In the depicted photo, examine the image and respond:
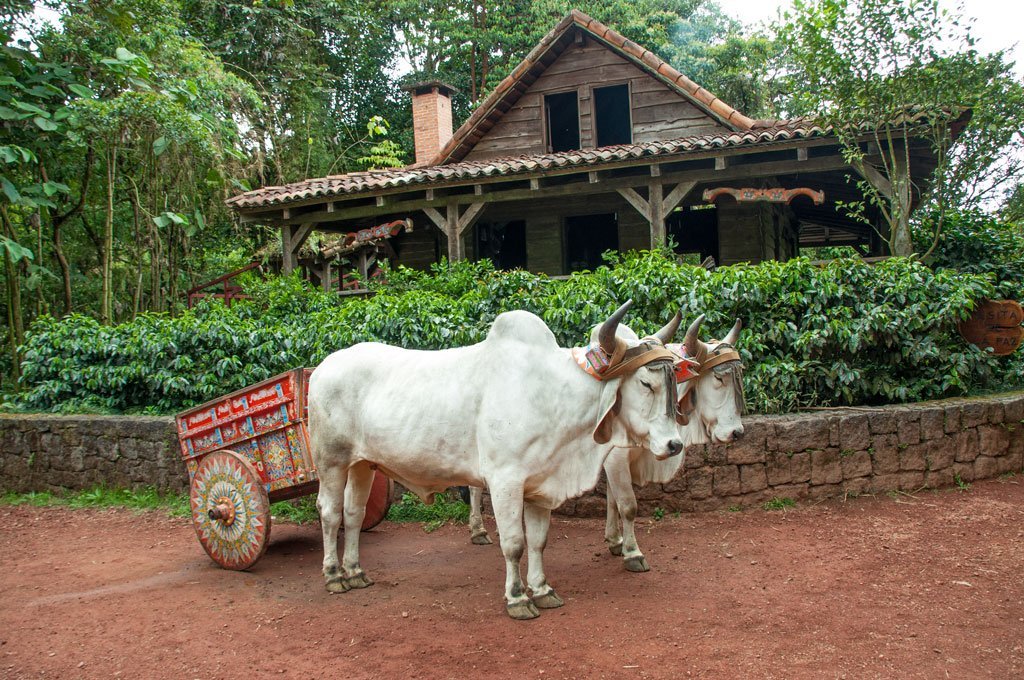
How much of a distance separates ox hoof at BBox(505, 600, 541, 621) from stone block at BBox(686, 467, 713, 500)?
7.75ft

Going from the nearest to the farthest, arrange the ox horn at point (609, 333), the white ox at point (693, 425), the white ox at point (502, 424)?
1. the ox horn at point (609, 333)
2. the white ox at point (502, 424)
3. the white ox at point (693, 425)

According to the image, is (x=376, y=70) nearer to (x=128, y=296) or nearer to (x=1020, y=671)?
(x=128, y=296)

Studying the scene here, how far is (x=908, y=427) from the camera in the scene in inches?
259

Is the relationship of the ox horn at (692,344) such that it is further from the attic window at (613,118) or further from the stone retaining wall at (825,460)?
the attic window at (613,118)

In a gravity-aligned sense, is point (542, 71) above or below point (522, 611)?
above

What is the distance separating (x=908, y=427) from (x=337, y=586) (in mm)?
4677

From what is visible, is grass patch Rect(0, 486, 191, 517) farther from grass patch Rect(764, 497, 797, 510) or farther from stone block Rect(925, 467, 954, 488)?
stone block Rect(925, 467, 954, 488)

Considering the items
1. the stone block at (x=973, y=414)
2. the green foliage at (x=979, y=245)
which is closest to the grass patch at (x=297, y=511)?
the stone block at (x=973, y=414)

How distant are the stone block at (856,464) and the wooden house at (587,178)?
12.2 ft

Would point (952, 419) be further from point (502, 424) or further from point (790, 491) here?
point (502, 424)

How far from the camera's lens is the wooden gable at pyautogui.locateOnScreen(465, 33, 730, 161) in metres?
13.1

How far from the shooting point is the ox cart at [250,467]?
530 cm

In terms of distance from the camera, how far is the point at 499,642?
416 cm

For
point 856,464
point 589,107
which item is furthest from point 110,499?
point 589,107
